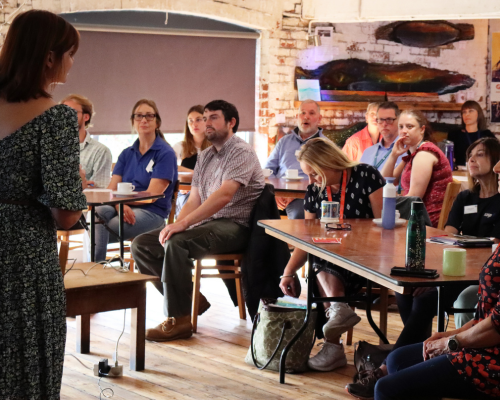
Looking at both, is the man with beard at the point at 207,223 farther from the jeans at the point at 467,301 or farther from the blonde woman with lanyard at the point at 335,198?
the jeans at the point at 467,301

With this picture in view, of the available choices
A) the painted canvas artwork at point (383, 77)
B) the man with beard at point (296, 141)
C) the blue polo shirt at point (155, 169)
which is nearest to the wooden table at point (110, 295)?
the blue polo shirt at point (155, 169)

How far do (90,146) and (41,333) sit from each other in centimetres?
330

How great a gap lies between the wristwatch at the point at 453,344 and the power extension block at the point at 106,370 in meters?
1.87

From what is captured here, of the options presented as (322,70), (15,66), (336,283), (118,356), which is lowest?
(118,356)

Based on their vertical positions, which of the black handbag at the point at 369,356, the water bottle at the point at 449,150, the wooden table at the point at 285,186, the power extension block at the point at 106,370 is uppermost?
the water bottle at the point at 449,150

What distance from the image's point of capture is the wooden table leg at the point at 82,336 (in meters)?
3.77

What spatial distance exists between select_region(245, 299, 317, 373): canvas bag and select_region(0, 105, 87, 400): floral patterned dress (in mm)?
1709

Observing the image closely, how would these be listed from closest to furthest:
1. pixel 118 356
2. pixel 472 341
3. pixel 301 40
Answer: pixel 472 341
pixel 118 356
pixel 301 40

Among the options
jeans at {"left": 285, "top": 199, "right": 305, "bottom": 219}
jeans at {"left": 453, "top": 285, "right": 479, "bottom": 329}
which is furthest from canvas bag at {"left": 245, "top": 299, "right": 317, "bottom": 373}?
Result: jeans at {"left": 285, "top": 199, "right": 305, "bottom": 219}

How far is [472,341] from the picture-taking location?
1.98 meters

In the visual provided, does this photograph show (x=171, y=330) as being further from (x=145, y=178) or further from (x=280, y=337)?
(x=145, y=178)

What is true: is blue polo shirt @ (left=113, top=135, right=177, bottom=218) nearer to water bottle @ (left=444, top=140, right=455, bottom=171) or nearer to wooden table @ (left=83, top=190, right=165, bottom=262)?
wooden table @ (left=83, top=190, right=165, bottom=262)

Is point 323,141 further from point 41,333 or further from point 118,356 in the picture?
point 41,333

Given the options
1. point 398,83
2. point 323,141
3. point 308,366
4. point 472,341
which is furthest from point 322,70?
point 472,341
